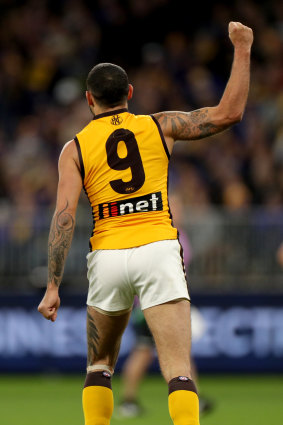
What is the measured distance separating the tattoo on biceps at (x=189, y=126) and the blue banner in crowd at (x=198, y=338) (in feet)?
21.3

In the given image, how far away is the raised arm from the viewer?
5.21 meters

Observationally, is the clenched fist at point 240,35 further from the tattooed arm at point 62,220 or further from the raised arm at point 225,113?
the tattooed arm at point 62,220

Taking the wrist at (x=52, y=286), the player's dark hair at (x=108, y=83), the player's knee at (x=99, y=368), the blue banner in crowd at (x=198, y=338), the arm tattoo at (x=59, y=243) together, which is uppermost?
the player's dark hair at (x=108, y=83)

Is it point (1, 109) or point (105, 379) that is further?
point (1, 109)

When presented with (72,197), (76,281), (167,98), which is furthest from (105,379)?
(167,98)

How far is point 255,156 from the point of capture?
14.0 metres

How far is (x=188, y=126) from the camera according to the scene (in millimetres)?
5254

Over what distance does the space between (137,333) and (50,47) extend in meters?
8.66

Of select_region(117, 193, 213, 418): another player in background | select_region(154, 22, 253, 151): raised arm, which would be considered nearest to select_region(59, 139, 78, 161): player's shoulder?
select_region(154, 22, 253, 151): raised arm

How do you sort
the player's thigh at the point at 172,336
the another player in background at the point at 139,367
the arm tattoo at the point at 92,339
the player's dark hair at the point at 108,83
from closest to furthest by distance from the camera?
the player's thigh at the point at 172,336, the player's dark hair at the point at 108,83, the arm tattoo at the point at 92,339, the another player in background at the point at 139,367

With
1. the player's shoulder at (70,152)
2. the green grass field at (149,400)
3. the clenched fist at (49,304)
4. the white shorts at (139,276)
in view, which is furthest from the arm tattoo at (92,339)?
the green grass field at (149,400)

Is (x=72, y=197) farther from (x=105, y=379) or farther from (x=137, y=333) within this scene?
(x=137, y=333)

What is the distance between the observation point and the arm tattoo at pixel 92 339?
17.4 feet

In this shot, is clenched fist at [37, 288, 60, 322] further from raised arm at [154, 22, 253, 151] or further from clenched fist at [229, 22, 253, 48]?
clenched fist at [229, 22, 253, 48]
